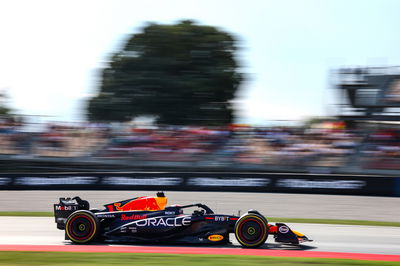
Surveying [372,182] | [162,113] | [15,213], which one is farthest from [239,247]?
[162,113]

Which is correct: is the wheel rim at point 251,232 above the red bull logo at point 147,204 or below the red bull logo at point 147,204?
below

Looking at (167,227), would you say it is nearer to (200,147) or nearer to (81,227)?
(81,227)

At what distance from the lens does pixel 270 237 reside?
9.64 metres

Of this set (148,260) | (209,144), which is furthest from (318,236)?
(209,144)

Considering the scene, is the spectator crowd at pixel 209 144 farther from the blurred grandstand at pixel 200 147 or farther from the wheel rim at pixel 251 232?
the wheel rim at pixel 251 232

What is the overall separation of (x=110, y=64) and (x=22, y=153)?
714 inches

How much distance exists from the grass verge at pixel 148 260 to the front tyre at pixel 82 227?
0.90m

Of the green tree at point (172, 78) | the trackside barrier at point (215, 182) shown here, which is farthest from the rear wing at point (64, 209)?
the green tree at point (172, 78)

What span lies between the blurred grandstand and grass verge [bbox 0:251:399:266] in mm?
11107

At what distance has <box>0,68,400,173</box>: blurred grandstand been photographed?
18375 millimetres

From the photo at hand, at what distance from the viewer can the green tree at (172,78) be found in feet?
111

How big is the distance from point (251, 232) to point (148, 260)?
1.79 metres

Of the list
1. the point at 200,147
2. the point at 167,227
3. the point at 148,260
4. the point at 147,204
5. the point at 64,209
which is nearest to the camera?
the point at 148,260

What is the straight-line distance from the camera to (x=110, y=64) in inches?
1458
